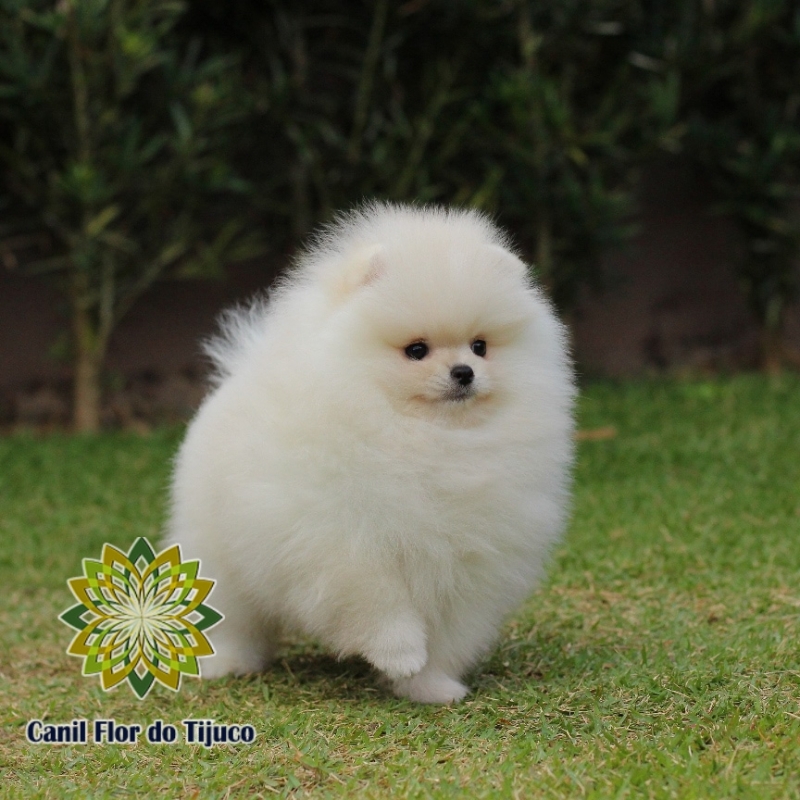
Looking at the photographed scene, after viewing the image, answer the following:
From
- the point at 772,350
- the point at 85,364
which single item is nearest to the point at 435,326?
the point at 85,364

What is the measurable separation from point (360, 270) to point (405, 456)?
484mm

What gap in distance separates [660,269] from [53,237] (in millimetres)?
4451

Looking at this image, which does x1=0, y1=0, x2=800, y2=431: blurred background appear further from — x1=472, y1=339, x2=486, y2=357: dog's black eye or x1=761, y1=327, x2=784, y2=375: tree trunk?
x1=472, y1=339, x2=486, y2=357: dog's black eye

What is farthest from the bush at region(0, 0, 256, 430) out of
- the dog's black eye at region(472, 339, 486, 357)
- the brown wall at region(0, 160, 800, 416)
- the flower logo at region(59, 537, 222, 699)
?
the dog's black eye at region(472, 339, 486, 357)

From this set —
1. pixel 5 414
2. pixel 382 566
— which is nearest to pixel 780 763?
pixel 382 566

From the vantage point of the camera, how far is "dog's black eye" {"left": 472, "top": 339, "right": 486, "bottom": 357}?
2.99 metres

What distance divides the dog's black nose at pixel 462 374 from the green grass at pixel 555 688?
83 centimetres

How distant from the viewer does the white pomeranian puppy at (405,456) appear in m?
2.88

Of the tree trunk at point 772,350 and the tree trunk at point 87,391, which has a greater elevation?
the tree trunk at point 772,350

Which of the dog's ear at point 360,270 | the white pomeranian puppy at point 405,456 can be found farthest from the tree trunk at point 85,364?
the dog's ear at point 360,270

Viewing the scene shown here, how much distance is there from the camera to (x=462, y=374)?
9.46 feet

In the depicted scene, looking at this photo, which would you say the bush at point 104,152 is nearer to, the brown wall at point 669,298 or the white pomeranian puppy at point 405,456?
the brown wall at point 669,298

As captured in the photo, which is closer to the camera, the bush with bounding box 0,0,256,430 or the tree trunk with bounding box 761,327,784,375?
the bush with bounding box 0,0,256,430

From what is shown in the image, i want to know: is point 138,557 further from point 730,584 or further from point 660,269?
point 660,269
